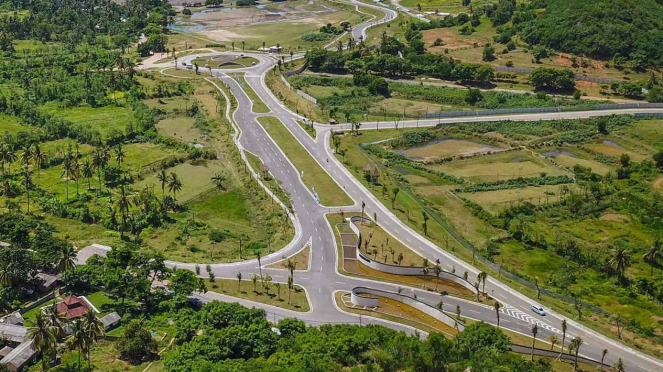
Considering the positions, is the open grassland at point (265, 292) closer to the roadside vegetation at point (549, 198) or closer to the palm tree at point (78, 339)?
the palm tree at point (78, 339)

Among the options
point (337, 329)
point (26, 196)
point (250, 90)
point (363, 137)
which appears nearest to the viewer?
point (337, 329)

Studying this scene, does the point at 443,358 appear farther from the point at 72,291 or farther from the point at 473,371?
the point at 72,291

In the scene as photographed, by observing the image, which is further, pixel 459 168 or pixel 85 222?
pixel 459 168

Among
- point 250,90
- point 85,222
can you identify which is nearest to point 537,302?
point 85,222

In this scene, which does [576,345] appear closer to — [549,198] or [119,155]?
[549,198]

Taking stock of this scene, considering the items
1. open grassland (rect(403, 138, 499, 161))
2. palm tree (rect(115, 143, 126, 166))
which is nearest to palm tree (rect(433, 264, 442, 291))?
open grassland (rect(403, 138, 499, 161))

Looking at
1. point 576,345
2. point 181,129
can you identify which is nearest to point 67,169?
point 181,129

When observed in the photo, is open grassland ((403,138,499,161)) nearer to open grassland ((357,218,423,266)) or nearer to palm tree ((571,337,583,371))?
open grassland ((357,218,423,266))
